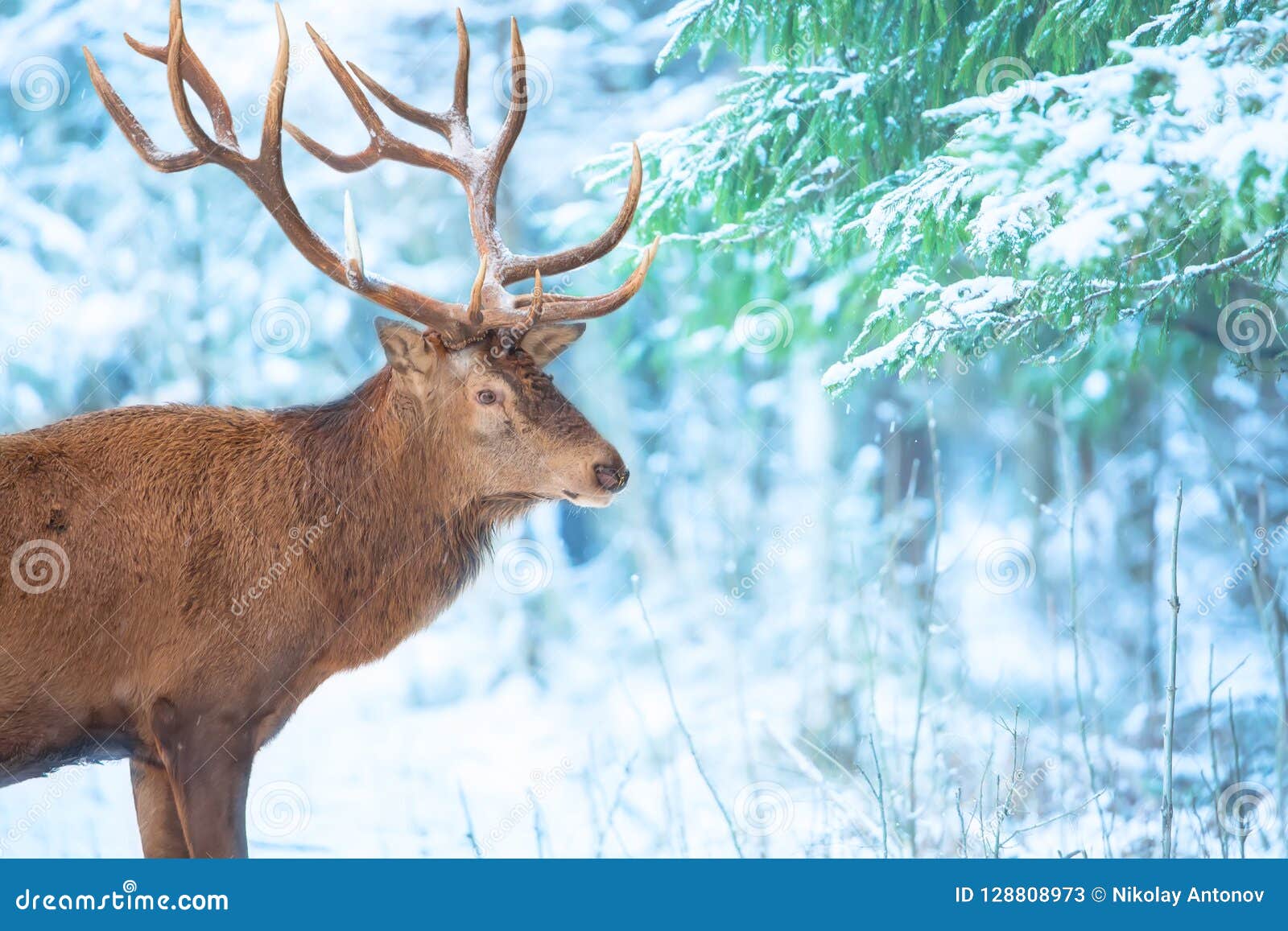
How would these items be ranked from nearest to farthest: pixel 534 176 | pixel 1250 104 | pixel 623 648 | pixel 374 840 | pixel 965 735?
pixel 1250 104, pixel 374 840, pixel 965 735, pixel 534 176, pixel 623 648

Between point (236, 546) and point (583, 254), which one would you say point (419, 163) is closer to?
point (583, 254)

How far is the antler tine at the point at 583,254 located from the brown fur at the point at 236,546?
28cm

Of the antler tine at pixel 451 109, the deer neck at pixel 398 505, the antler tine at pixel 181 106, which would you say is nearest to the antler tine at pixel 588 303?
the deer neck at pixel 398 505

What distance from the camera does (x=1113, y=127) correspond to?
284cm

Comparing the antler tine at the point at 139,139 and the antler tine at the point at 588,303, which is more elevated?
the antler tine at the point at 139,139

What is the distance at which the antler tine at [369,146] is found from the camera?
420 cm

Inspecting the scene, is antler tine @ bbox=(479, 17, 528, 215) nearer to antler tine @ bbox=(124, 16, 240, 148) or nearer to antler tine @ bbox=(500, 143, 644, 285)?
antler tine @ bbox=(500, 143, 644, 285)

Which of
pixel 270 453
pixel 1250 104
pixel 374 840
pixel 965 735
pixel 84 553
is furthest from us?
pixel 965 735

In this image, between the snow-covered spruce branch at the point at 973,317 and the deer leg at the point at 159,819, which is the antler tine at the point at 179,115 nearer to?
the deer leg at the point at 159,819

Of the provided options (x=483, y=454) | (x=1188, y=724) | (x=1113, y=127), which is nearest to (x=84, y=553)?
(x=483, y=454)

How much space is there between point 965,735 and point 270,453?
5011mm

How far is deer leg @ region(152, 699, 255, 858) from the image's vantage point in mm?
3256

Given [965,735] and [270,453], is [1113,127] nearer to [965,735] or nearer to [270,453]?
[270,453]

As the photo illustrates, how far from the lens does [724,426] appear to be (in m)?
9.88
